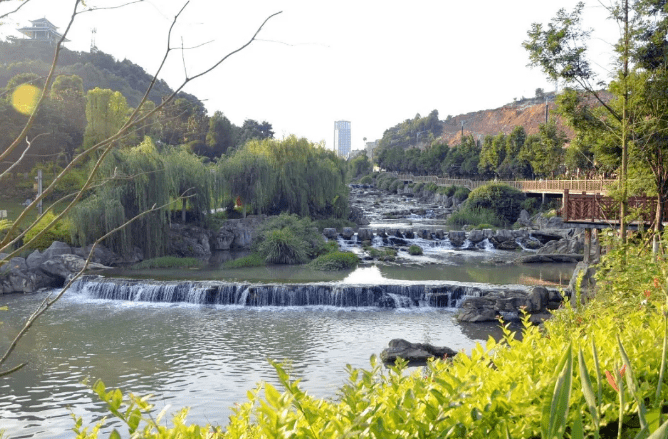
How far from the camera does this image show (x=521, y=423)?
1744mm

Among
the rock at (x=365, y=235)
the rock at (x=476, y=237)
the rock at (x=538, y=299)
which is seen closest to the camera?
the rock at (x=538, y=299)

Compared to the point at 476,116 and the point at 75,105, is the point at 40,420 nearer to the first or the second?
the point at 75,105

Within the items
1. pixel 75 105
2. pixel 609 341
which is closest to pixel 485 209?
pixel 75 105

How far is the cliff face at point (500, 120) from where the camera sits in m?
93.9

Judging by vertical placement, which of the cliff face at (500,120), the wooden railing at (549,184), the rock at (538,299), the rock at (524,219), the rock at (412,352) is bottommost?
the rock at (412,352)

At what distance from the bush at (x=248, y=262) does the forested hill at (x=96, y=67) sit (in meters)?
41.9

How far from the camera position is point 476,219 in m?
36.5

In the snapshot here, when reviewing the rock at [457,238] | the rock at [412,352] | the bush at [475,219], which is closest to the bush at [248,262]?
the rock at [457,238]

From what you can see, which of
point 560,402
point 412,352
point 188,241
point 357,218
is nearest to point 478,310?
point 412,352

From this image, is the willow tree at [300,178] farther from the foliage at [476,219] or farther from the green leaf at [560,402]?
the green leaf at [560,402]

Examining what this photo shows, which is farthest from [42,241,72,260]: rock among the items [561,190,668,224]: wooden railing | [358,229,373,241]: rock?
[561,190,668,224]: wooden railing

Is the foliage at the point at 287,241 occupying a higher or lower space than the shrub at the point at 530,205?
lower

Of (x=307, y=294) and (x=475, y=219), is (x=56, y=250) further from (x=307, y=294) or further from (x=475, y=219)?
(x=475, y=219)

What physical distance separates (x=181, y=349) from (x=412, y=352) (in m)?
4.59
